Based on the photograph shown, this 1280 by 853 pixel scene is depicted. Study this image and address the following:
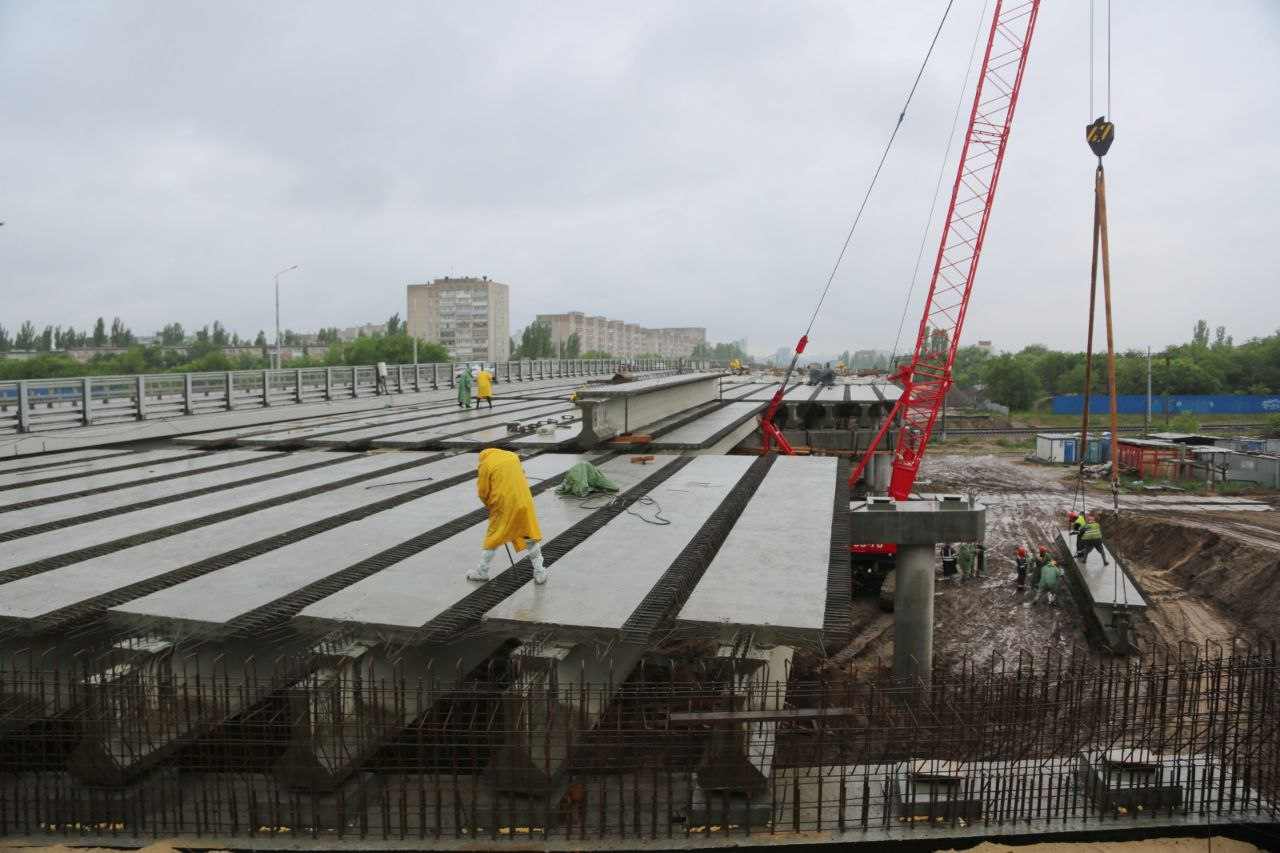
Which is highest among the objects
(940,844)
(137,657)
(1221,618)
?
(137,657)

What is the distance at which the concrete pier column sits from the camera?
17.6m

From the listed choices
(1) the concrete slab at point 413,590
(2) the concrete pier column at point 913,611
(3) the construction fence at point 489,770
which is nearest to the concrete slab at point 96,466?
(3) the construction fence at point 489,770

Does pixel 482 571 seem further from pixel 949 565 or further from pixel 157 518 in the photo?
pixel 949 565

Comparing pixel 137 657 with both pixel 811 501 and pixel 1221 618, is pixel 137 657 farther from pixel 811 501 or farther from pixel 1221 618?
pixel 1221 618

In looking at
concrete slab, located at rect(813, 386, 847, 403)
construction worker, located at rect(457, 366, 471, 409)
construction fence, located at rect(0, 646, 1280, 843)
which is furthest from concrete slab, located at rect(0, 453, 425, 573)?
concrete slab, located at rect(813, 386, 847, 403)

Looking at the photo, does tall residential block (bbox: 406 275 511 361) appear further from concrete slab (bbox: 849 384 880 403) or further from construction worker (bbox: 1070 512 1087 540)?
construction worker (bbox: 1070 512 1087 540)

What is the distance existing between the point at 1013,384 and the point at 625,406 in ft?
250

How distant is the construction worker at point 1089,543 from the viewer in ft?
85.0

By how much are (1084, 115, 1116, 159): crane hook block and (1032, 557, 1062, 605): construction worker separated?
12.8 meters

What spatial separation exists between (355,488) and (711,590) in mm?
8373

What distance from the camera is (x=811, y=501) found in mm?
13805

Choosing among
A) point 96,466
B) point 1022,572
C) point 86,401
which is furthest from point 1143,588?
point 86,401

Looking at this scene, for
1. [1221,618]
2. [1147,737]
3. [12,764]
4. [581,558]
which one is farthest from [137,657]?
[1221,618]

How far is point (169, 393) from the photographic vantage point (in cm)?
2655
